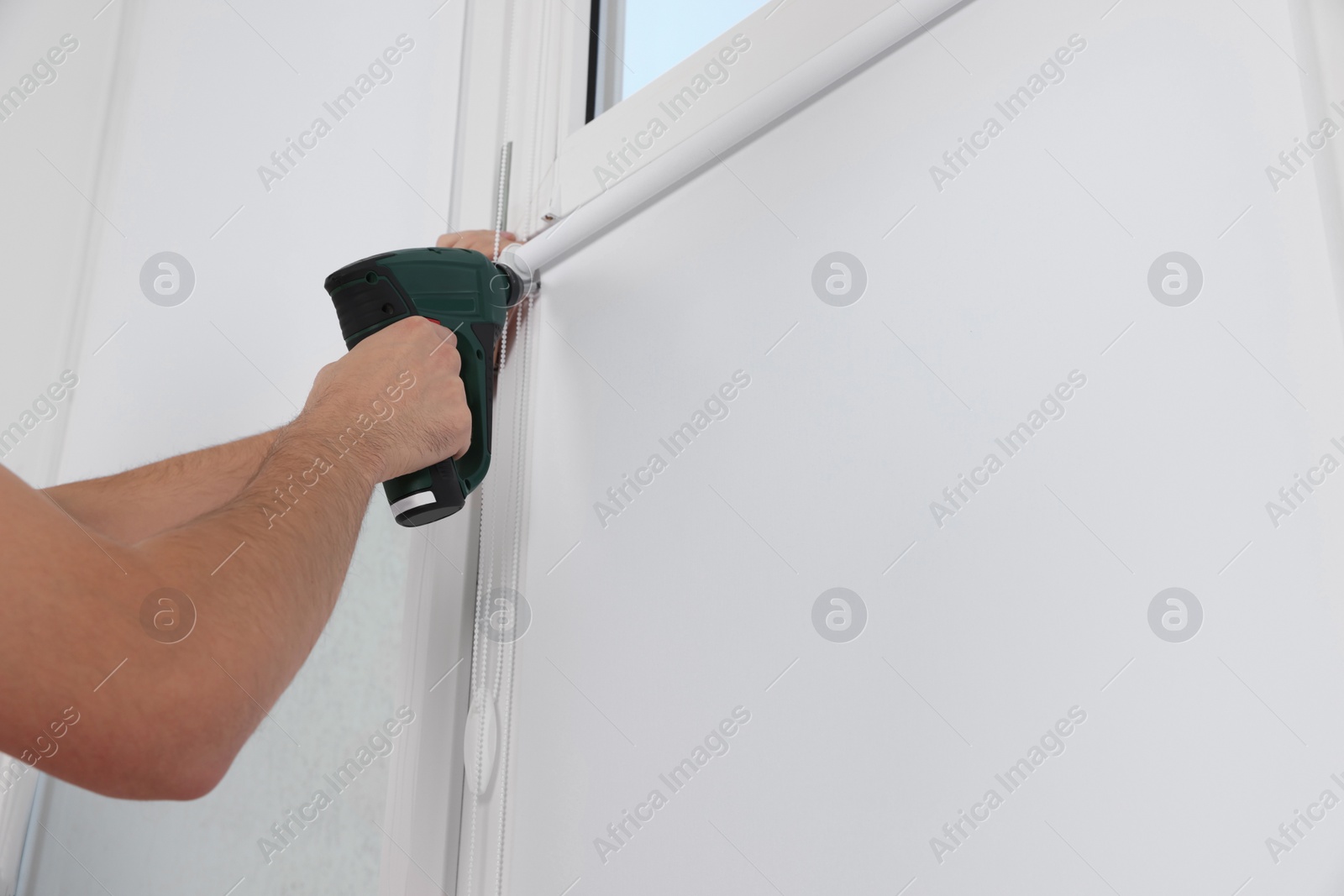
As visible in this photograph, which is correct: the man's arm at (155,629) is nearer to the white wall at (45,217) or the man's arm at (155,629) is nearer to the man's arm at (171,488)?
the man's arm at (171,488)

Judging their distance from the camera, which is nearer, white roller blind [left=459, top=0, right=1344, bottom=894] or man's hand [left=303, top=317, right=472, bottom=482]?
white roller blind [left=459, top=0, right=1344, bottom=894]

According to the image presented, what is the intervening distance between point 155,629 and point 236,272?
3.12 feet

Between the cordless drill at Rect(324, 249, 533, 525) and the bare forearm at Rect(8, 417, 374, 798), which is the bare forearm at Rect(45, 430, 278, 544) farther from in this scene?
the bare forearm at Rect(8, 417, 374, 798)

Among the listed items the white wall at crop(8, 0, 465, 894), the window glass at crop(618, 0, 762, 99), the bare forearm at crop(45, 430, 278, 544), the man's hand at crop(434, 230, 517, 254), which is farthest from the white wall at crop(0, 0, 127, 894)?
the window glass at crop(618, 0, 762, 99)

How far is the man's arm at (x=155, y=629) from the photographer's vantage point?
47 cm

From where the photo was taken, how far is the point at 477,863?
2.81ft

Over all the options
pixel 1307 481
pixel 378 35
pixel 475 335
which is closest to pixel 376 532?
pixel 475 335

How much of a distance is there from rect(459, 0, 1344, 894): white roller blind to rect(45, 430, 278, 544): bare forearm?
0.34 m

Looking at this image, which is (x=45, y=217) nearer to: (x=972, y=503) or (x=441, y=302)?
(x=441, y=302)

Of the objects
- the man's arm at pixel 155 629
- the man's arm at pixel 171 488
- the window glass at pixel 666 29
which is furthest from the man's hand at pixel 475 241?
the man's arm at pixel 155 629

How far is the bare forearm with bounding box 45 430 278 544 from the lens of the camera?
0.90 m

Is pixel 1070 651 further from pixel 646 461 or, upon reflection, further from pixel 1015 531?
pixel 646 461

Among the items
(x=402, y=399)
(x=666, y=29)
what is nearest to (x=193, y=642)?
(x=402, y=399)

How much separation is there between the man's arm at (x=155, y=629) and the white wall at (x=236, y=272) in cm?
40
